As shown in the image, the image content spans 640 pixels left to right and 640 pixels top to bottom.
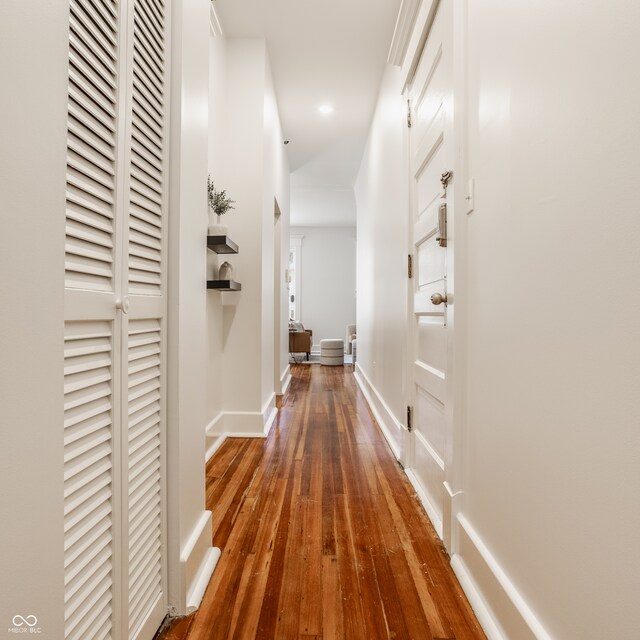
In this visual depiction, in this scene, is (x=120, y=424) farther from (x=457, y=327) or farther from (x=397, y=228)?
(x=397, y=228)

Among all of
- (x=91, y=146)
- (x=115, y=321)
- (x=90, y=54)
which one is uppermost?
(x=90, y=54)

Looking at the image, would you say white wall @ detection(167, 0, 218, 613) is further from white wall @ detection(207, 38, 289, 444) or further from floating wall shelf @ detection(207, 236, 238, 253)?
white wall @ detection(207, 38, 289, 444)

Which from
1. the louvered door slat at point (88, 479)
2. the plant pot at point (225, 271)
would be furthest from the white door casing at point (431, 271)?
the plant pot at point (225, 271)

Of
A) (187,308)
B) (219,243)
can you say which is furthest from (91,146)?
(219,243)

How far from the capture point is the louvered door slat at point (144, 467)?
0.95 metres

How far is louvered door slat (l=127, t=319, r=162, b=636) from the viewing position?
0.95 meters

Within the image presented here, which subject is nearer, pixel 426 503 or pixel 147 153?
pixel 147 153

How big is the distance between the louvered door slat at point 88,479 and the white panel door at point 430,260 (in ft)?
3.69

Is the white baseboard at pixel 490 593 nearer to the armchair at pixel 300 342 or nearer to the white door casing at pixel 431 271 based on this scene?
the white door casing at pixel 431 271

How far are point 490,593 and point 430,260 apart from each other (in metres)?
1.31

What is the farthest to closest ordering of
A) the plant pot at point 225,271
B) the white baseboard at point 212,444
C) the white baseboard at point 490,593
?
the plant pot at point 225,271 < the white baseboard at point 212,444 < the white baseboard at point 490,593

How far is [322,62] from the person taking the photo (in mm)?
3285

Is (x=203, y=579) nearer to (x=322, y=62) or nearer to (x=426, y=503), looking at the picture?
(x=426, y=503)

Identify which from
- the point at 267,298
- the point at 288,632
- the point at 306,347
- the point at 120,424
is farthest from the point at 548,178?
the point at 306,347
